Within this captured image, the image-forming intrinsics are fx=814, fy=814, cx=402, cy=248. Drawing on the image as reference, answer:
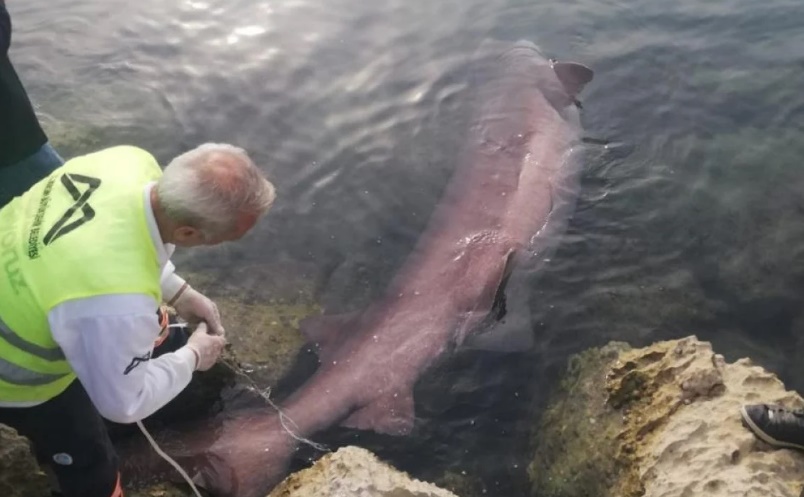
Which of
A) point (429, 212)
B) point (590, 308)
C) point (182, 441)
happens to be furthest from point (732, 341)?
point (182, 441)

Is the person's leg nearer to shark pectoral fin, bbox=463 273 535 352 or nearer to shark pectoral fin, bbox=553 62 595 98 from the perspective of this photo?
shark pectoral fin, bbox=463 273 535 352

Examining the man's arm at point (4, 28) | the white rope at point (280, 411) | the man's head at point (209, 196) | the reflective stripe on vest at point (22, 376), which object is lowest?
the white rope at point (280, 411)

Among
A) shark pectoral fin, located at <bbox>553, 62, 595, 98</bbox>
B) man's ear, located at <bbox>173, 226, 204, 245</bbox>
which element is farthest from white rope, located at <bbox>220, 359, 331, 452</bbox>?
shark pectoral fin, located at <bbox>553, 62, 595, 98</bbox>

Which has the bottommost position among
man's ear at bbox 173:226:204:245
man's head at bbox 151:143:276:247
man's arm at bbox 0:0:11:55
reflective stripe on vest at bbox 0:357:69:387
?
reflective stripe on vest at bbox 0:357:69:387

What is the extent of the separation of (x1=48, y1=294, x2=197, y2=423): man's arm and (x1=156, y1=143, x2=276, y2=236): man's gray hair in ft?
0.95

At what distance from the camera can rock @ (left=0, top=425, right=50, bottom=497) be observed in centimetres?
329

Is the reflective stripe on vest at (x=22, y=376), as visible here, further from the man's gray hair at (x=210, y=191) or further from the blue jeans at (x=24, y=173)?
the blue jeans at (x=24, y=173)

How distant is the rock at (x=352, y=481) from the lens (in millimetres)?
3123

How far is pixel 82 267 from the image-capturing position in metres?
2.39

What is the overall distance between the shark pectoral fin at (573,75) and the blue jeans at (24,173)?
166 inches

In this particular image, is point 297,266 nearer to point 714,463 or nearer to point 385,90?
point 385,90

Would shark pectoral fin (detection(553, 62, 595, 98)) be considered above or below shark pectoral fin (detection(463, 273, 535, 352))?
above

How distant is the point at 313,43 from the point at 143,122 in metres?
1.74

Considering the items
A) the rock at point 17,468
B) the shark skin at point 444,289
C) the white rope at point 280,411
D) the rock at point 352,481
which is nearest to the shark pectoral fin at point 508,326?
the shark skin at point 444,289
